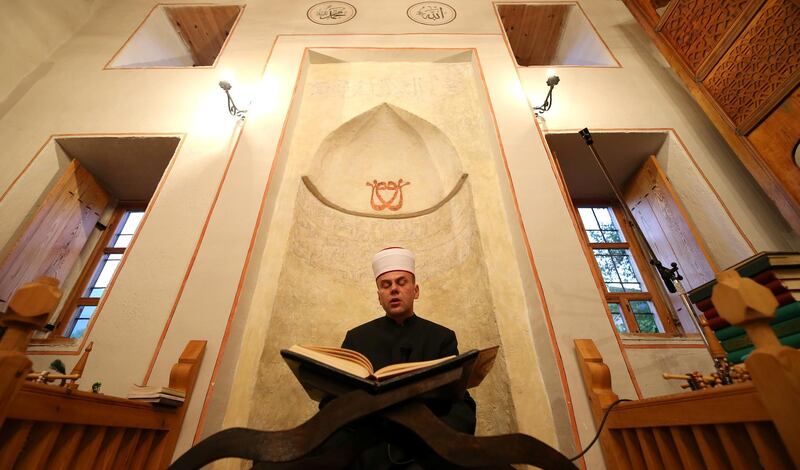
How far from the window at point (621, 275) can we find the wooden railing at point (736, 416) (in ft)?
7.38

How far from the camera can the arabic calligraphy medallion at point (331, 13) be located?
16.6ft

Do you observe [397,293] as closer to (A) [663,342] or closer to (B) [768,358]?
(B) [768,358]

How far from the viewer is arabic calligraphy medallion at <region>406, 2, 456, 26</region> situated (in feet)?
16.5

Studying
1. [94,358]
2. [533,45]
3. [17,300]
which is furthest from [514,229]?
[533,45]

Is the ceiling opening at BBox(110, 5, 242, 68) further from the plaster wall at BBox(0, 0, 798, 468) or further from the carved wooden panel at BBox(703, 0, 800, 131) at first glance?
the carved wooden panel at BBox(703, 0, 800, 131)

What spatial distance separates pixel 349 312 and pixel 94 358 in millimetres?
1738

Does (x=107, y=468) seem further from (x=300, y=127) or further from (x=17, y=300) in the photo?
(x=300, y=127)

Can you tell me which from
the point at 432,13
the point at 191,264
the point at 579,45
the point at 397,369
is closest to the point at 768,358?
the point at 397,369

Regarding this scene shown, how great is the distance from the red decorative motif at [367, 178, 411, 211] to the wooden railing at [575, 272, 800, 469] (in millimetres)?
2816

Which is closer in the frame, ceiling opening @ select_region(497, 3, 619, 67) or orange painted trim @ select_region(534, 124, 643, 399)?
orange painted trim @ select_region(534, 124, 643, 399)

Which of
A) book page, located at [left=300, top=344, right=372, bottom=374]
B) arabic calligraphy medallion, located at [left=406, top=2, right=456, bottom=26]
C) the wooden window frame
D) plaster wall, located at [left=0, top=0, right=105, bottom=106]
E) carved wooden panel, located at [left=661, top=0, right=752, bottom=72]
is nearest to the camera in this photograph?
book page, located at [left=300, top=344, right=372, bottom=374]

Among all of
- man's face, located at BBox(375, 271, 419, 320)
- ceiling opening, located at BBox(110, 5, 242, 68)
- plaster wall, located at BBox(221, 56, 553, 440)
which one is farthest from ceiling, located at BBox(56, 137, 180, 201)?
man's face, located at BBox(375, 271, 419, 320)

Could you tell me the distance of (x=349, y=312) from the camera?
10.8 feet

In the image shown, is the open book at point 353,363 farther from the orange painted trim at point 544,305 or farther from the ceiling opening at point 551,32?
the ceiling opening at point 551,32
